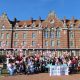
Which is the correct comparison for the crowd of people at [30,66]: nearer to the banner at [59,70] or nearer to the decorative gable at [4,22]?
the banner at [59,70]

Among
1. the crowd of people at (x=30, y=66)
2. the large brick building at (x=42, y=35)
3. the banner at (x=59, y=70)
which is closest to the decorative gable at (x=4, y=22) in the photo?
the large brick building at (x=42, y=35)

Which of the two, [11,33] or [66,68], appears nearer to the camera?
[66,68]

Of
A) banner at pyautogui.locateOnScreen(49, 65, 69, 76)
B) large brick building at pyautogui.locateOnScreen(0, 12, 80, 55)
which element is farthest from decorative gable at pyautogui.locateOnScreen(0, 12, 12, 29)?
banner at pyautogui.locateOnScreen(49, 65, 69, 76)

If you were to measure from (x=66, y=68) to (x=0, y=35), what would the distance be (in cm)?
5823

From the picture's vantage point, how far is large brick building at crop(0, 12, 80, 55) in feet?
265

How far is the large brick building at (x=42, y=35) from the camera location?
80.7m

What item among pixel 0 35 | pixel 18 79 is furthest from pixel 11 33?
pixel 18 79

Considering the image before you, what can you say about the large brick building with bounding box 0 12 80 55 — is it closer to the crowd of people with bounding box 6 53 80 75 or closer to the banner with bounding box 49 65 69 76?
the crowd of people with bounding box 6 53 80 75

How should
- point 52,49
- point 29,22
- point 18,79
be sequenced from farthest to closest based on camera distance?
point 29,22
point 52,49
point 18,79

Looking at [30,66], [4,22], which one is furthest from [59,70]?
[4,22]

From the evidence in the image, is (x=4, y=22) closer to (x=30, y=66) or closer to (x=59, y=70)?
(x=30, y=66)

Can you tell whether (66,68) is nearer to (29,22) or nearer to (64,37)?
(64,37)

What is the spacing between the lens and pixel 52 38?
81875 millimetres

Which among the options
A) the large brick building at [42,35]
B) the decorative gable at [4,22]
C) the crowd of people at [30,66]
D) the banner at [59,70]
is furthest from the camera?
the decorative gable at [4,22]
